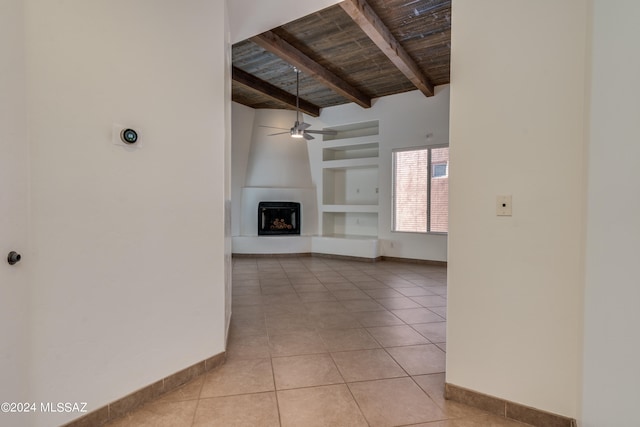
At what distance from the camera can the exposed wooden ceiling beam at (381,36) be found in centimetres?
327

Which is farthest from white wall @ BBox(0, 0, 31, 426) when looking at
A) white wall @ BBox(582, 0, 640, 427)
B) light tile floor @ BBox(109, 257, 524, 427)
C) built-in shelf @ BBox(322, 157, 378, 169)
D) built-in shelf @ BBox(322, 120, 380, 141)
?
built-in shelf @ BBox(322, 120, 380, 141)

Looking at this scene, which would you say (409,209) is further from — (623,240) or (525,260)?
(623,240)

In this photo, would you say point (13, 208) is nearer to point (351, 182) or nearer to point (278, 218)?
point (278, 218)

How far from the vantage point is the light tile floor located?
1.70 meters

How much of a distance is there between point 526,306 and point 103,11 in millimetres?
2784

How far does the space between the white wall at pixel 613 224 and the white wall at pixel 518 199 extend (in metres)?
0.11

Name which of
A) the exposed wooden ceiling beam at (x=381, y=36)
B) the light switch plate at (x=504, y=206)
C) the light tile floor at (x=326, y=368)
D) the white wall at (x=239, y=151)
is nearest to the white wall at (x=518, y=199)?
the light switch plate at (x=504, y=206)

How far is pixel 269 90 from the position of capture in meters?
5.96

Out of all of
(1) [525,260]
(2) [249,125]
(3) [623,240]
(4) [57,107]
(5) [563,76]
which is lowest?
(1) [525,260]

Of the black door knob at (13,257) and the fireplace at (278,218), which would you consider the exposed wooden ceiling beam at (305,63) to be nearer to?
the fireplace at (278,218)

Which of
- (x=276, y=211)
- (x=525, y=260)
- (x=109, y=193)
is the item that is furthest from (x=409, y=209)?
(x=109, y=193)

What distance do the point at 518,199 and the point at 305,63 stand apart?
394 cm

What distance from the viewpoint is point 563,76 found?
1.52 meters

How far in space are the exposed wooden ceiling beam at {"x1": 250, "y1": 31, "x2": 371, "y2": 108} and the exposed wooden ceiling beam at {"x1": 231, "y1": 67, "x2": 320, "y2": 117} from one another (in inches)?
49.3
